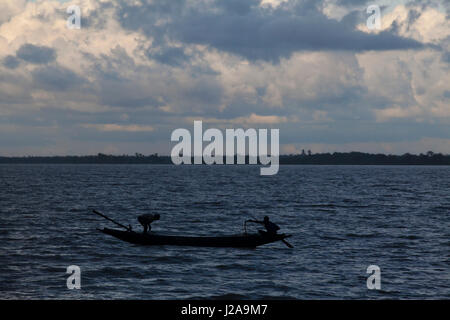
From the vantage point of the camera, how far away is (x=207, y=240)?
31.7 meters

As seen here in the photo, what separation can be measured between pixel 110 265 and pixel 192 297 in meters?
7.26

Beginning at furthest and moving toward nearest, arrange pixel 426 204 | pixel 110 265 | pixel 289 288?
pixel 426 204 < pixel 110 265 < pixel 289 288

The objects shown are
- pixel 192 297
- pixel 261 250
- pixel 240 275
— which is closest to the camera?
pixel 192 297

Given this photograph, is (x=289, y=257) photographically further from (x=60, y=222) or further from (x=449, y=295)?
(x=60, y=222)

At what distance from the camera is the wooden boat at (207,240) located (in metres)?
31.0

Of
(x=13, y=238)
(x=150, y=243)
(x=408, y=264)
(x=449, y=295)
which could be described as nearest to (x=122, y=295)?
(x=150, y=243)

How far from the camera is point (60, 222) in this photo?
1834 inches

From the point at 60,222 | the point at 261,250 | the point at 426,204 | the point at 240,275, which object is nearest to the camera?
the point at 240,275

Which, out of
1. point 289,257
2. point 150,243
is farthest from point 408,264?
point 150,243

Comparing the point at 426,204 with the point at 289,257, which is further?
the point at 426,204

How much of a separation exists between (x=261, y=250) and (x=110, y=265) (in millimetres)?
8971

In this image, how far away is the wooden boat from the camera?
30969 mm
